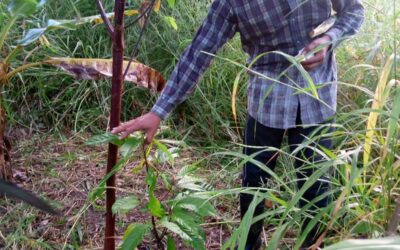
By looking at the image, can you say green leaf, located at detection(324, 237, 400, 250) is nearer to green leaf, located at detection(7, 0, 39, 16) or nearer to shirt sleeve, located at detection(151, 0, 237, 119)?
shirt sleeve, located at detection(151, 0, 237, 119)

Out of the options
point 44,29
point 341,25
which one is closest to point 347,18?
point 341,25

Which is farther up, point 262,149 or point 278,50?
point 278,50

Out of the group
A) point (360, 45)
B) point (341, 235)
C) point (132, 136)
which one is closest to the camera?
point (341, 235)

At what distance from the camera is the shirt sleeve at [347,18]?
5.56 feet

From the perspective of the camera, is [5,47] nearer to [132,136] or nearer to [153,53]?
[153,53]

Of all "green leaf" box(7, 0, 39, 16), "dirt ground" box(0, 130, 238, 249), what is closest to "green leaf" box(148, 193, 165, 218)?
"dirt ground" box(0, 130, 238, 249)

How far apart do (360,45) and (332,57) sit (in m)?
1.04

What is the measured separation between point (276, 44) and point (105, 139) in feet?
2.32

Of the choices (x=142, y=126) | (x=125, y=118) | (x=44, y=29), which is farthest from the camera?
(x=125, y=118)

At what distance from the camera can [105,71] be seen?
82.5 inches

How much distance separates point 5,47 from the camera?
3.37 m

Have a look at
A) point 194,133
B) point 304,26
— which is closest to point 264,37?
point 304,26

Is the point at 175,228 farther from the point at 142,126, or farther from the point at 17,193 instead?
the point at 17,193

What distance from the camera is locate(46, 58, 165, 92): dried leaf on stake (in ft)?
6.71
